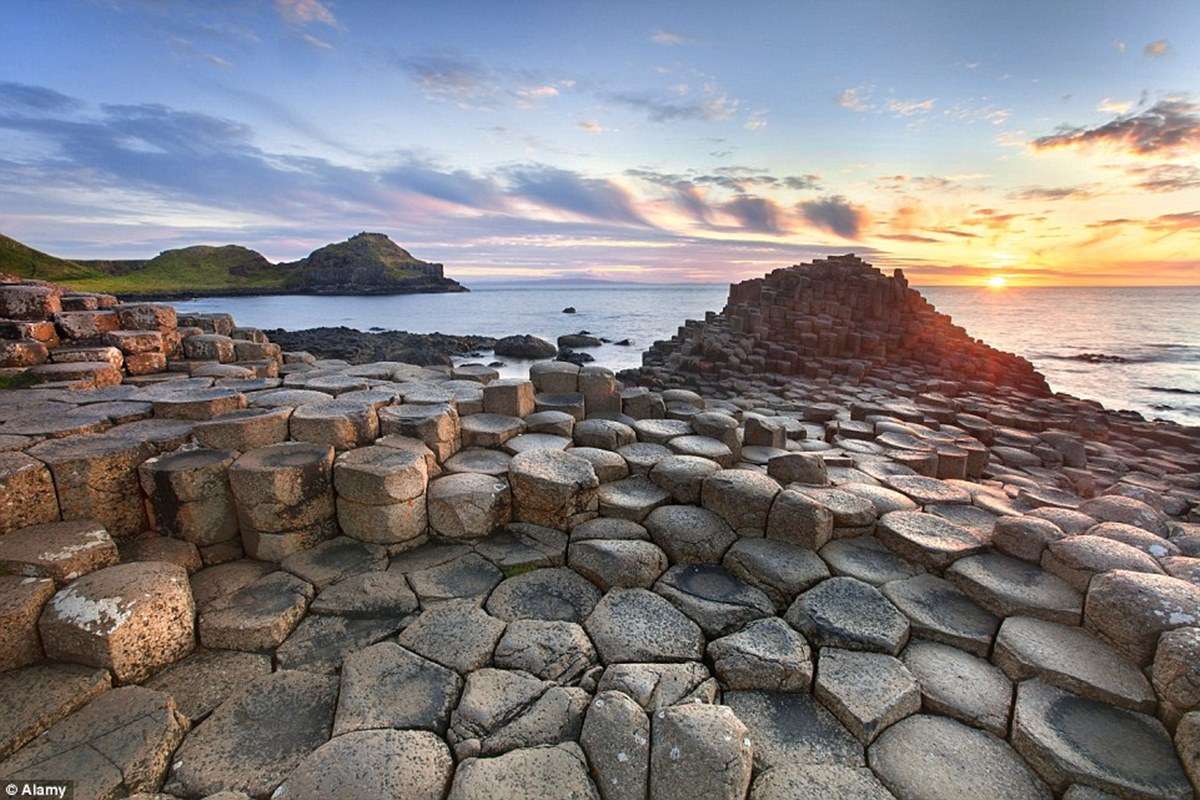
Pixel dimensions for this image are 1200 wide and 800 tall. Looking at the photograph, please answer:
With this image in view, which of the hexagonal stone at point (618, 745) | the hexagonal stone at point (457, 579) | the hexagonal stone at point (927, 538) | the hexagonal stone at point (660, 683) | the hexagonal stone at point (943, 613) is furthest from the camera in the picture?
the hexagonal stone at point (927, 538)

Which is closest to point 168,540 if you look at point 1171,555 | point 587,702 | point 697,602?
point 587,702

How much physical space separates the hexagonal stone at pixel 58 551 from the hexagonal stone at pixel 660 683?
3.40m

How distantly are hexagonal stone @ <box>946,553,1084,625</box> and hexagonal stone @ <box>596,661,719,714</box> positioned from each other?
7.24 ft

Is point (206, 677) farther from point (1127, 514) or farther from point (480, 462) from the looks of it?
point (1127, 514)

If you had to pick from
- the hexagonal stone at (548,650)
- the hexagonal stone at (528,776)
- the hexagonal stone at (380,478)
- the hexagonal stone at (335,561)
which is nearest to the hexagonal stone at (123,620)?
the hexagonal stone at (335,561)

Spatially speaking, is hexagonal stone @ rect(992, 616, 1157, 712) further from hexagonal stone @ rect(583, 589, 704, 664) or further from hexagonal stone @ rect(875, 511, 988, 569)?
hexagonal stone @ rect(583, 589, 704, 664)

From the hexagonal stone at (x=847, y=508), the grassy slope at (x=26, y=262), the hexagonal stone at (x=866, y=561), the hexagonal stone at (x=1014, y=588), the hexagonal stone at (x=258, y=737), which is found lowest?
the hexagonal stone at (x=258, y=737)

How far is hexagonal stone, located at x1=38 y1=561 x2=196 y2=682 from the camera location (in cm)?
306

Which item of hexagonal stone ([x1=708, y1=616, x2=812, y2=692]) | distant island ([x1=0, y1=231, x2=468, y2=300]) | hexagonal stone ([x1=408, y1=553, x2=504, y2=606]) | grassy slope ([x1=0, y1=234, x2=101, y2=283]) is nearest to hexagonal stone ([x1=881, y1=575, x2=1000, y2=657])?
hexagonal stone ([x1=708, y1=616, x2=812, y2=692])

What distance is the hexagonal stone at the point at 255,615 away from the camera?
138 inches

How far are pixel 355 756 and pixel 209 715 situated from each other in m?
1.08

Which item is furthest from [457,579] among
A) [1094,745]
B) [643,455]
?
[1094,745]

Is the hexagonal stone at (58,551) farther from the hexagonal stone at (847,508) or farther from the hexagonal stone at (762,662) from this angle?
the hexagonal stone at (847,508)

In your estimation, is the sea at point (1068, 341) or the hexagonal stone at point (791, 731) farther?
the sea at point (1068, 341)
